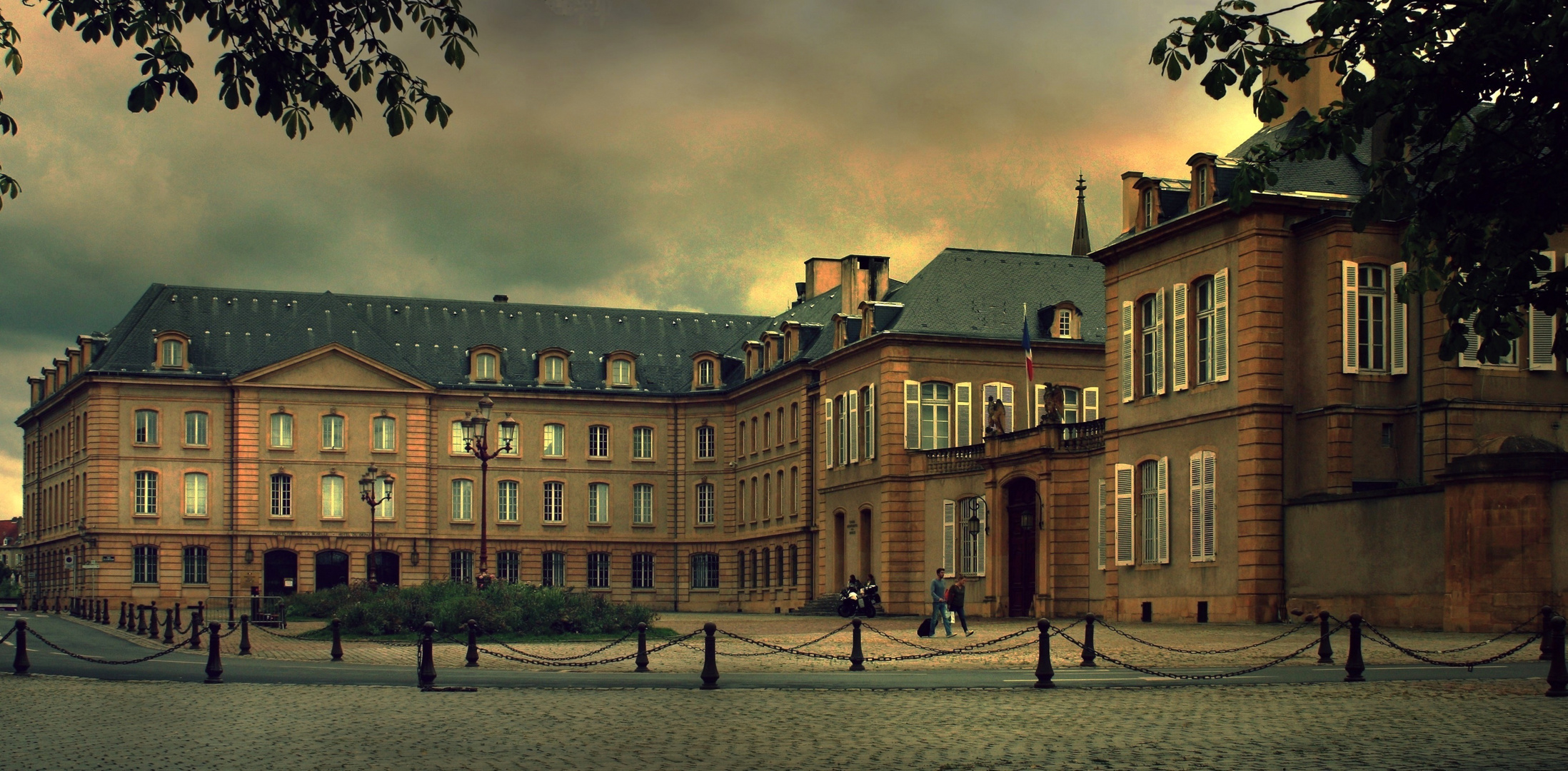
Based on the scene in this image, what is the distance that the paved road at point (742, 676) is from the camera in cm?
2323

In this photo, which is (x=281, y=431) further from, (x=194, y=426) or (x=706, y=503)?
(x=706, y=503)

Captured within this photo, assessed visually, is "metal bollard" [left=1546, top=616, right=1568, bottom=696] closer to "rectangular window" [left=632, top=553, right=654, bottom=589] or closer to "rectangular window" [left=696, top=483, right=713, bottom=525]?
"rectangular window" [left=696, top=483, right=713, bottom=525]

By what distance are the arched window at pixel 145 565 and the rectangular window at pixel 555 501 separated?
55.8ft

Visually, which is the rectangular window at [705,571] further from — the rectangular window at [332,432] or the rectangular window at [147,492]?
the rectangular window at [147,492]

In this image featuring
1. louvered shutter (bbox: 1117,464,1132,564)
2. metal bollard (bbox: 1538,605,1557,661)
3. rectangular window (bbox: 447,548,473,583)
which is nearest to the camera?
metal bollard (bbox: 1538,605,1557,661)

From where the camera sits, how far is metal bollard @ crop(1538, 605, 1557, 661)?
851 inches

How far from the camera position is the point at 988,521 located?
2062 inches

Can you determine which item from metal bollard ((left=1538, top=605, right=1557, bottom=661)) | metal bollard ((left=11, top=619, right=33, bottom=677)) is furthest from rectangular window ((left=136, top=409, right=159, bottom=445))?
metal bollard ((left=1538, top=605, right=1557, bottom=661))

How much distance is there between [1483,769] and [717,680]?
39.0ft

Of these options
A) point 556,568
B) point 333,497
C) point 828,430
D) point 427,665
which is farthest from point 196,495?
point 427,665

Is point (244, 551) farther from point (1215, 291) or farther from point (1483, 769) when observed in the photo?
point (1483, 769)

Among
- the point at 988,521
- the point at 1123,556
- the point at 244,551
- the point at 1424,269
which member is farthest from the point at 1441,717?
the point at 244,551

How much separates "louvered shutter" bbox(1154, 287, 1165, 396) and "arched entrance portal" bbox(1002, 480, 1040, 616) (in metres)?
7.70

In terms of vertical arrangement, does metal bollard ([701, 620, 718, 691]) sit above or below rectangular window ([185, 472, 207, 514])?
below
